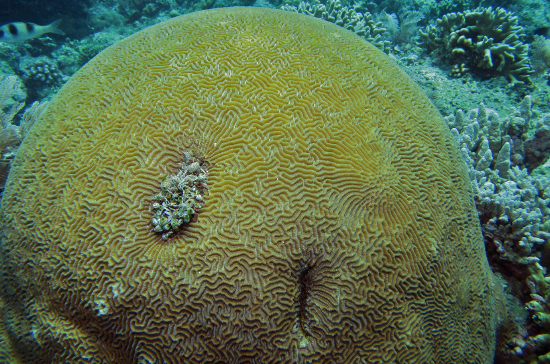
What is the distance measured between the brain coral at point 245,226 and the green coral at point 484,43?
4.62m

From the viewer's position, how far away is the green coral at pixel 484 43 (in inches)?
235

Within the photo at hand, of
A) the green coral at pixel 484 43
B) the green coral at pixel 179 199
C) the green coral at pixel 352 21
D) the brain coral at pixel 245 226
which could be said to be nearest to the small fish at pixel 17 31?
the brain coral at pixel 245 226

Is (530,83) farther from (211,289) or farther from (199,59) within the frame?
(211,289)

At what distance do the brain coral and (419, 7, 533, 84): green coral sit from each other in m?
4.62

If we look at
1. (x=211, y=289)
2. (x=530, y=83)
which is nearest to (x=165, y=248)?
(x=211, y=289)

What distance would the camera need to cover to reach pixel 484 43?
6.07 meters

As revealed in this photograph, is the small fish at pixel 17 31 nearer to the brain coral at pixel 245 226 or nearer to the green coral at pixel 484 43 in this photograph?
the brain coral at pixel 245 226

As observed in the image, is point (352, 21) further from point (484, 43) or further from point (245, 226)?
point (245, 226)

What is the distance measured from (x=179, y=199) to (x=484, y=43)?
7.38m

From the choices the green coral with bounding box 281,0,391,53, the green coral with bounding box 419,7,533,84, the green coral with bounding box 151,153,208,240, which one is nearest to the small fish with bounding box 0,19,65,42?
the green coral with bounding box 281,0,391,53

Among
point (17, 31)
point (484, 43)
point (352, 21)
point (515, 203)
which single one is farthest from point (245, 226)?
point (17, 31)

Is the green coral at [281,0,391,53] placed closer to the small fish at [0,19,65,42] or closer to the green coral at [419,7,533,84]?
the green coral at [419,7,533,84]

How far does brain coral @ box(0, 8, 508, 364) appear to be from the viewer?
7.00 feet

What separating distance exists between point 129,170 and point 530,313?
480cm
